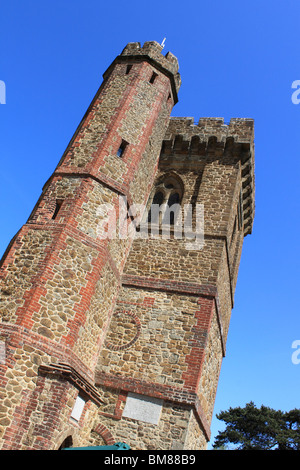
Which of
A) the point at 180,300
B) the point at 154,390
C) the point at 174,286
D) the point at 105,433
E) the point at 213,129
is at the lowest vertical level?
the point at 105,433

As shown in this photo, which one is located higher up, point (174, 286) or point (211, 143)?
point (211, 143)

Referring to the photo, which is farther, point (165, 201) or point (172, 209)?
point (165, 201)

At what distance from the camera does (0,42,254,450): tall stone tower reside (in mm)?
10336

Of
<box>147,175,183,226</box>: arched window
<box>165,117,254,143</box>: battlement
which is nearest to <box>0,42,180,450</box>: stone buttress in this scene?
<box>147,175,183,226</box>: arched window

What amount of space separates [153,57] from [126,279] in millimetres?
9314

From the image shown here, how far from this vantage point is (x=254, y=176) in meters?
18.3

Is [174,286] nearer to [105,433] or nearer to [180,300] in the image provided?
[180,300]

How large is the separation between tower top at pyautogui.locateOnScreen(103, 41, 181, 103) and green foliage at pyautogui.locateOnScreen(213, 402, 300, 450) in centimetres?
2920

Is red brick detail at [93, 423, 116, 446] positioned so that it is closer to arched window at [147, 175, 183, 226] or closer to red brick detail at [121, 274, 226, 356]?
red brick detail at [121, 274, 226, 356]

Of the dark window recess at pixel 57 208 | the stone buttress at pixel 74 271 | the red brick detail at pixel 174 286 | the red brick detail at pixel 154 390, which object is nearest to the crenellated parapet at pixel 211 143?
the stone buttress at pixel 74 271

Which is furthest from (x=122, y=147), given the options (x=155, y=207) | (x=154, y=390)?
(x=154, y=390)

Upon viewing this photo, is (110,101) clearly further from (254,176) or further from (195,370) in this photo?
(195,370)

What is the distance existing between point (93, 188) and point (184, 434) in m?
7.48

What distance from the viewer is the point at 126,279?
14.0 metres
